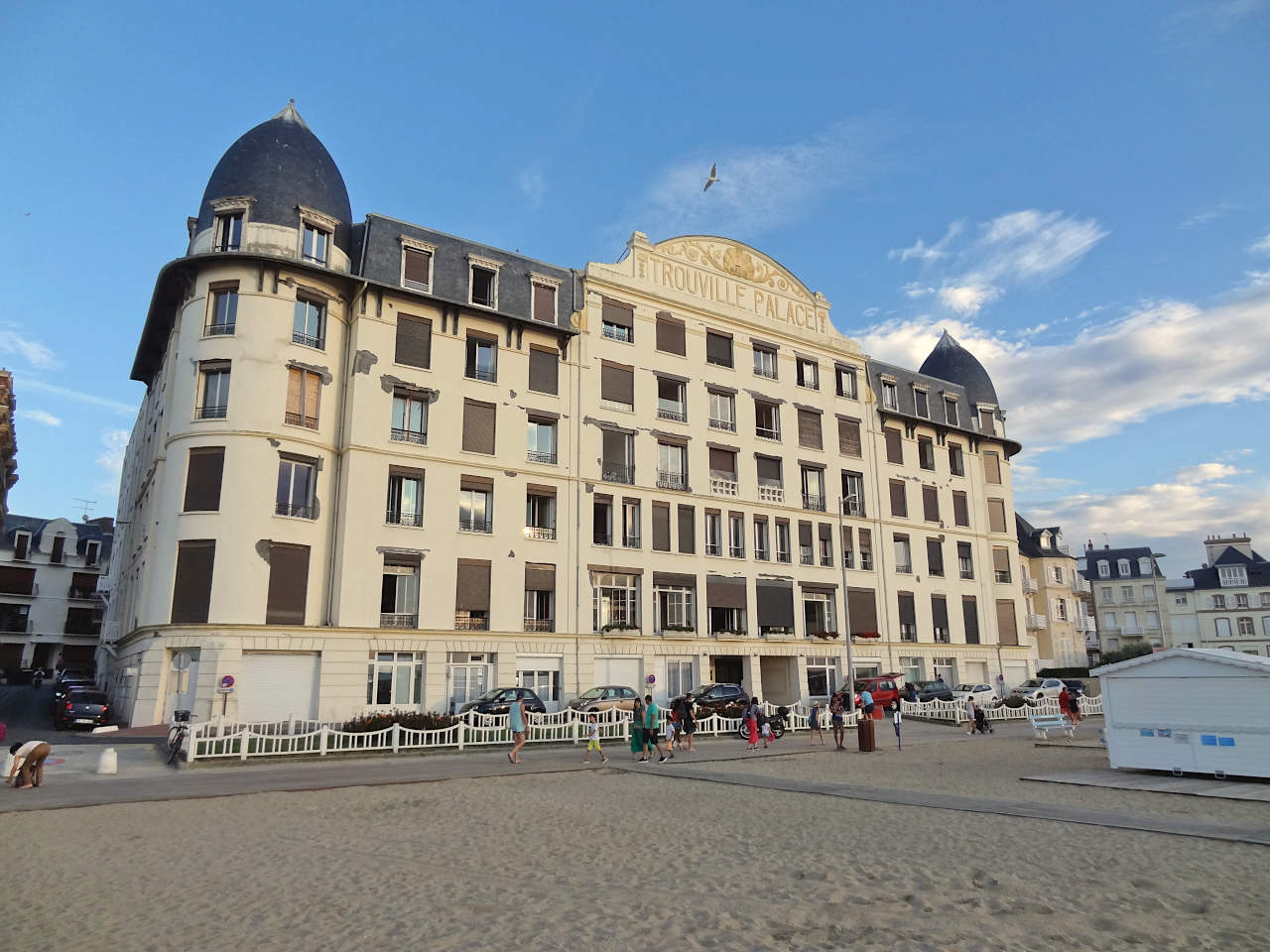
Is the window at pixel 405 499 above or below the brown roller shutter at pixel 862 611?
above

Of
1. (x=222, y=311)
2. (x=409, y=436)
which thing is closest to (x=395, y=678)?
(x=409, y=436)

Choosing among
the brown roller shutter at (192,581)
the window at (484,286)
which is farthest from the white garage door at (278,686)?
the window at (484,286)

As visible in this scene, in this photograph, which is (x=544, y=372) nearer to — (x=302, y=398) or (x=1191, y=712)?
(x=302, y=398)

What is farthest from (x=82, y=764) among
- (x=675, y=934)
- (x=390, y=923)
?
(x=675, y=934)

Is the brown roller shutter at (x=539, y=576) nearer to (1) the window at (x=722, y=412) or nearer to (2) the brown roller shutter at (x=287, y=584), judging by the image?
(2) the brown roller shutter at (x=287, y=584)

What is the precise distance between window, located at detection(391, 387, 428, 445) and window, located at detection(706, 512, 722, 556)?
1464 centimetres

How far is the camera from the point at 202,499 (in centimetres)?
2972

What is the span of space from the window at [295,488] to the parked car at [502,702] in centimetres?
960

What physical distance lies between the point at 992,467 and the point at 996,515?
10.5 feet

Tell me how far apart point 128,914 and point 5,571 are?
245 ft

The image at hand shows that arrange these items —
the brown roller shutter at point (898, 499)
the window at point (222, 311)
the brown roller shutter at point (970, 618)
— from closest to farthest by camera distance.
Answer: the window at point (222, 311) < the brown roller shutter at point (898, 499) < the brown roller shutter at point (970, 618)

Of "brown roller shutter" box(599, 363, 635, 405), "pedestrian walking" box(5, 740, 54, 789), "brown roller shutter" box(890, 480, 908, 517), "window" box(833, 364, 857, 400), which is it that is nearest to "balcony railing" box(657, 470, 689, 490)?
"brown roller shutter" box(599, 363, 635, 405)

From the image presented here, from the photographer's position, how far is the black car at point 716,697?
3128 cm

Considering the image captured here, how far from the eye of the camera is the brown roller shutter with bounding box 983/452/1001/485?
2125 inches
